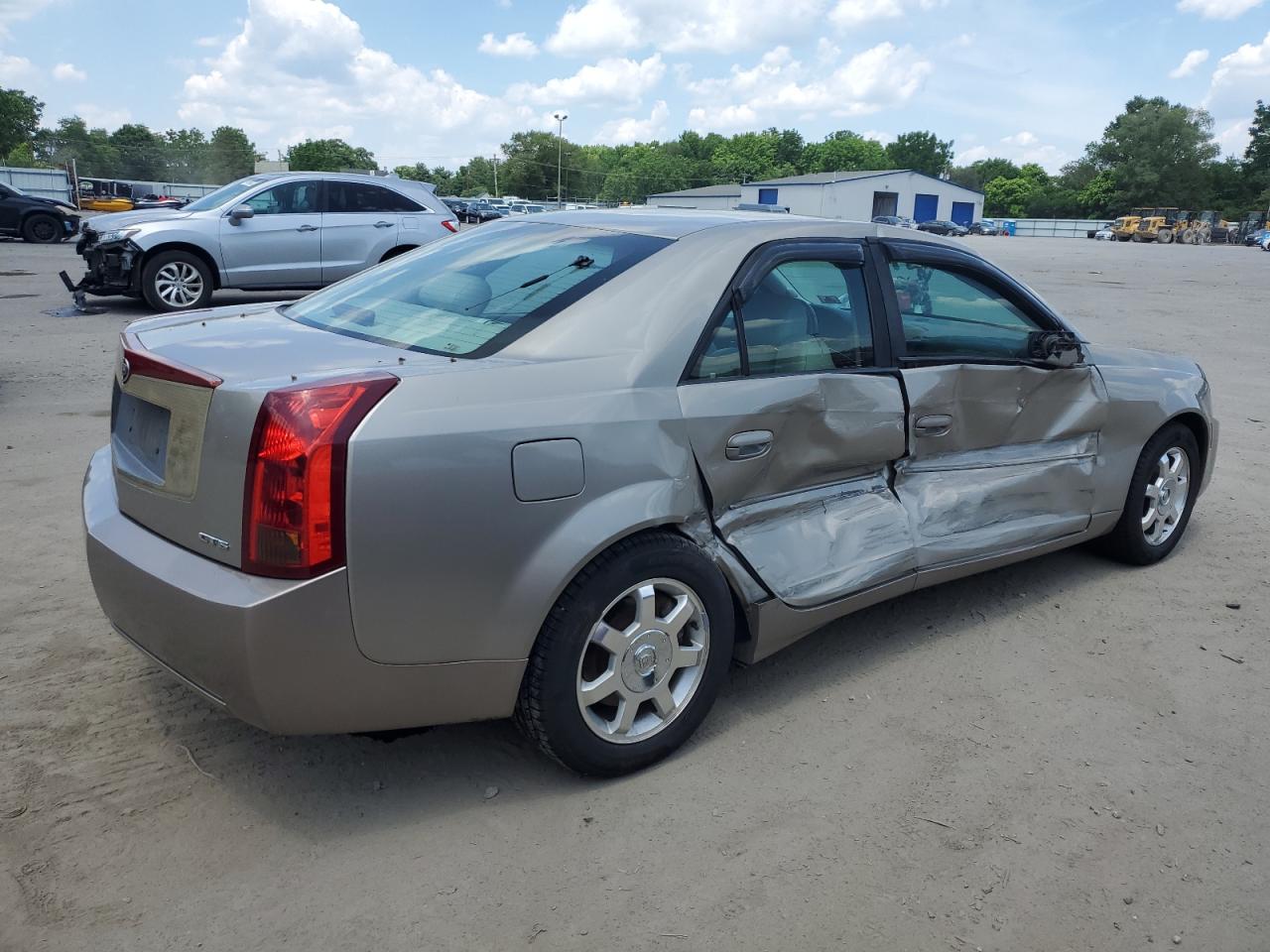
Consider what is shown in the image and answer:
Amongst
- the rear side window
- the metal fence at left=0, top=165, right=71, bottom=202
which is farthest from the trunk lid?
the metal fence at left=0, top=165, right=71, bottom=202

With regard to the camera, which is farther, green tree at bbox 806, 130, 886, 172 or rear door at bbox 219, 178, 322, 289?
green tree at bbox 806, 130, 886, 172

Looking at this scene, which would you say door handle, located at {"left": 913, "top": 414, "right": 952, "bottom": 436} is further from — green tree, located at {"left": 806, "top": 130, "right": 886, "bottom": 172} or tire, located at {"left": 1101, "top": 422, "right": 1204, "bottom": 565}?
green tree, located at {"left": 806, "top": 130, "right": 886, "bottom": 172}

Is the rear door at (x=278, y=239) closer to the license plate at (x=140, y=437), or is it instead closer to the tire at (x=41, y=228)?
the license plate at (x=140, y=437)

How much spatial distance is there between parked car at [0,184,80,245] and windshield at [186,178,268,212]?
1621 centimetres

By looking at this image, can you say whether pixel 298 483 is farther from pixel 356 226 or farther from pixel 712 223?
pixel 356 226

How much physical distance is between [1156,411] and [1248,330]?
38.2 ft

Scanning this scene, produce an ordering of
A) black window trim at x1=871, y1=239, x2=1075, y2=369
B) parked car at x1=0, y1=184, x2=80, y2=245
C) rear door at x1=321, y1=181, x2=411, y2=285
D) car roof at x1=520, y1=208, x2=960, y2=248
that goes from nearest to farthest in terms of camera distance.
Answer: car roof at x1=520, y1=208, x2=960, y2=248
black window trim at x1=871, y1=239, x2=1075, y2=369
rear door at x1=321, y1=181, x2=411, y2=285
parked car at x1=0, y1=184, x2=80, y2=245

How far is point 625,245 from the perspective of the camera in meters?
3.26

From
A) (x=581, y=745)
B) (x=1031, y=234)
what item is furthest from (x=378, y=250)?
(x=1031, y=234)

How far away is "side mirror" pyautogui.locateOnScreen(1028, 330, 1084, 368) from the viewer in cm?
406

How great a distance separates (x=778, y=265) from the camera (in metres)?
3.32

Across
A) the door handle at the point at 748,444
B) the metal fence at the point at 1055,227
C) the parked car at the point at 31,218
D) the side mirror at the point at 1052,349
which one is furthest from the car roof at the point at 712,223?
the metal fence at the point at 1055,227

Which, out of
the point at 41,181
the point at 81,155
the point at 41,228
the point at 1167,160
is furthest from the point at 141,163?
the point at 1167,160

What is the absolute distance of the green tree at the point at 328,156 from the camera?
10893 centimetres
